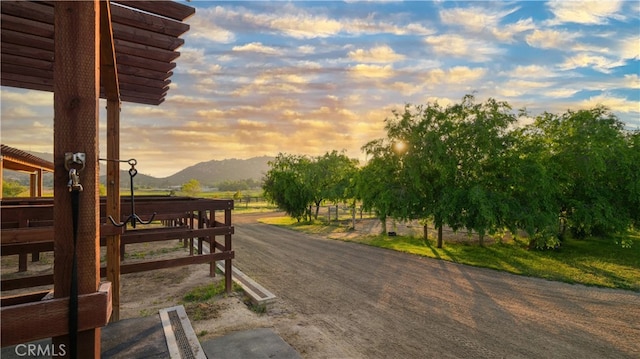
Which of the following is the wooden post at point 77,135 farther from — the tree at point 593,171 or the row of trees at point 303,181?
the row of trees at point 303,181

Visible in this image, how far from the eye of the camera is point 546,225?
12.4 metres

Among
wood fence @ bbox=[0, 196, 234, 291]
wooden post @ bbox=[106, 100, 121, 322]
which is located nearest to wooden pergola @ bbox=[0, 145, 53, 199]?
wood fence @ bbox=[0, 196, 234, 291]

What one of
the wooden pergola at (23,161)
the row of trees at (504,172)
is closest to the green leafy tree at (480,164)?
the row of trees at (504,172)

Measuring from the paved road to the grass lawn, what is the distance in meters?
1.03

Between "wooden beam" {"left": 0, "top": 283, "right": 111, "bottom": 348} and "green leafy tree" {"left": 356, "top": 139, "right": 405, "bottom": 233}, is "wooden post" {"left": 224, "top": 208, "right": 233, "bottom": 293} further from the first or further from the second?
"green leafy tree" {"left": 356, "top": 139, "right": 405, "bottom": 233}

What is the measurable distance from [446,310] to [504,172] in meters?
8.98

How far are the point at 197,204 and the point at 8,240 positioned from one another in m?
3.50

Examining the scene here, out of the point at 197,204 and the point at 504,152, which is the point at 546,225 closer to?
the point at 504,152

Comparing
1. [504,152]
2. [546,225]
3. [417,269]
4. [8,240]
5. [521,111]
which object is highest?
[521,111]

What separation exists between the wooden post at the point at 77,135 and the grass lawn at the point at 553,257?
12.8 metres

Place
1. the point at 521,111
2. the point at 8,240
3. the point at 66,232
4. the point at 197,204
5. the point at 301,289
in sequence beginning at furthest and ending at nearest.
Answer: the point at 521,111
the point at 301,289
the point at 197,204
the point at 8,240
the point at 66,232

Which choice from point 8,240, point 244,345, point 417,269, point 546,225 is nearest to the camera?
point 8,240

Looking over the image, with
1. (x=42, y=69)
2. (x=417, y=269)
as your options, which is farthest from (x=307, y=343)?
(x=417, y=269)

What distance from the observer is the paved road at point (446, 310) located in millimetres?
5672
